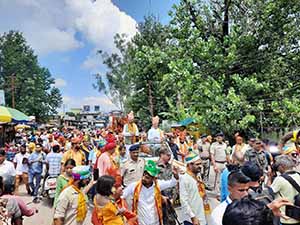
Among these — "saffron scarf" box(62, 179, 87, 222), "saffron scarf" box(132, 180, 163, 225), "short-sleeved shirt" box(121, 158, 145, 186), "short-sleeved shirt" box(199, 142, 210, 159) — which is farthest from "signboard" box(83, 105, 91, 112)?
"saffron scarf" box(132, 180, 163, 225)

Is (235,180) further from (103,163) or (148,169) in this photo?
(103,163)

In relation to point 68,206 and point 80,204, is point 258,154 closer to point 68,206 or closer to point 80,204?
point 80,204

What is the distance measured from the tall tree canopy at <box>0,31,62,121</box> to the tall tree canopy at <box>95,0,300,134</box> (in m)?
48.3

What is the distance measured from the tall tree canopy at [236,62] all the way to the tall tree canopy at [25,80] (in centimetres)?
4827

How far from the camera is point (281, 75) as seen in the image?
17375mm

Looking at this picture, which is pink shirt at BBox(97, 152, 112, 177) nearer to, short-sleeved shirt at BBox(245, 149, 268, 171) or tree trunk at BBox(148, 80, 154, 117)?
short-sleeved shirt at BBox(245, 149, 268, 171)

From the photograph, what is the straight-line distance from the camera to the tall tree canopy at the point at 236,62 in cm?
1548

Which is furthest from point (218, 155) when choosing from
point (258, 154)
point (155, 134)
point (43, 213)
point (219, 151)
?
point (43, 213)

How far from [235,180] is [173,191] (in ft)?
11.5

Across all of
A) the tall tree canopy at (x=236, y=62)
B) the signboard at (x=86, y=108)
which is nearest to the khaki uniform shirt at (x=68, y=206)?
the tall tree canopy at (x=236, y=62)

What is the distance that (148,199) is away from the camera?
15.1ft

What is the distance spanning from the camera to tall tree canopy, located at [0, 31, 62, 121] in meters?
62.5

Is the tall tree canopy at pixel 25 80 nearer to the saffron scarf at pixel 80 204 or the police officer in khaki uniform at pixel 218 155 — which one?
the police officer in khaki uniform at pixel 218 155

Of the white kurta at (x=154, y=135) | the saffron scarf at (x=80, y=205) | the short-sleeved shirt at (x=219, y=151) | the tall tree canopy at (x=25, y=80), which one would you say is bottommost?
the saffron scarf at (x=80, y=205)
